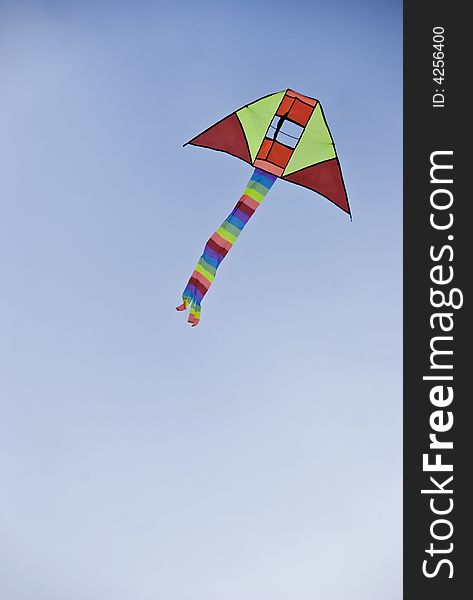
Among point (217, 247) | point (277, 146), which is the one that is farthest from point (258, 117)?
point (217, 247)

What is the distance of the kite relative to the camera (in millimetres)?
4375

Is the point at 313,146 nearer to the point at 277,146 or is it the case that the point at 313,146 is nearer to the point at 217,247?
the point at 277,146

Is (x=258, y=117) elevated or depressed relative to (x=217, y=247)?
elevated

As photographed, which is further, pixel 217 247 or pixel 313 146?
pixel 313 146

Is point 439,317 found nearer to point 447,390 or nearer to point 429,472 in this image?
point 447,390

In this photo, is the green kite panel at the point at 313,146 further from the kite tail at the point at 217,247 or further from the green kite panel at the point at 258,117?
the kite tail at the point at 217,247

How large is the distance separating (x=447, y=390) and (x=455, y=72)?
59.2 inches

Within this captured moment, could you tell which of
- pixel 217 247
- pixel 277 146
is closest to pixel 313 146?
pixel 277 146

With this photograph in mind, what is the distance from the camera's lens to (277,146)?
442 cm

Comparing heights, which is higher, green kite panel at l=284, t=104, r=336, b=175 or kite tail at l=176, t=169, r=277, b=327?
green kite panel at l=284, t=104, r=336, b=175

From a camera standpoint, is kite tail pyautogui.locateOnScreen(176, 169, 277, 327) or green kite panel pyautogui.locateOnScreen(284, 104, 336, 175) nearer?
kite tail pyautogui.locateOnScreen(176, 169, 277, 327)

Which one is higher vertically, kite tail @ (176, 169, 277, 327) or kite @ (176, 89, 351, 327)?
kite @ (176, 89, 351, 327)

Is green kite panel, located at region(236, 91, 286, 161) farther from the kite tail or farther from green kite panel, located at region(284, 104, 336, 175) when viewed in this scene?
the kite tail

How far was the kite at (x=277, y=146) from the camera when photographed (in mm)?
4375
